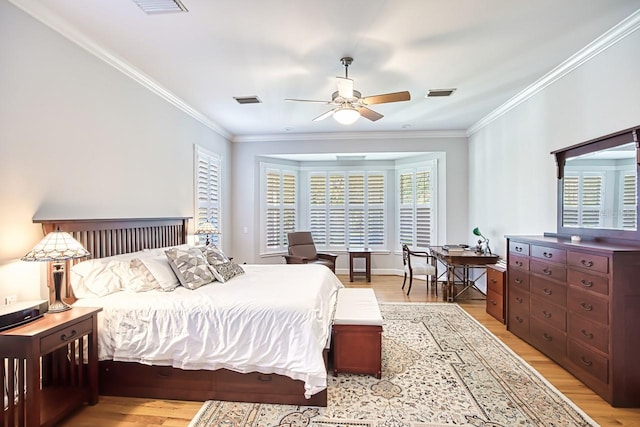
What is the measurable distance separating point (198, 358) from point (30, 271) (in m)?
1.45

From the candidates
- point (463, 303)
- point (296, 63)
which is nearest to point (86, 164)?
point (296, 63)

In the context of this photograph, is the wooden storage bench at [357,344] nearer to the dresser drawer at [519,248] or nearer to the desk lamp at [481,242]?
the dresser drawer at [519,248]

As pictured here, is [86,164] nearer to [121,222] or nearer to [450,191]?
[121,222]

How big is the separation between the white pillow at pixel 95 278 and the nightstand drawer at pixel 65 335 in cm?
43

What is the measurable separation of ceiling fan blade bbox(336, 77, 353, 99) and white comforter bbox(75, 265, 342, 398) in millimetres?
1937

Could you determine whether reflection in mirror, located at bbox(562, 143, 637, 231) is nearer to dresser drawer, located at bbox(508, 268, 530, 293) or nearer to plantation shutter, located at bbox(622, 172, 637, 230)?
plantation shutter, located at bbox(622, 172, 637, 230)

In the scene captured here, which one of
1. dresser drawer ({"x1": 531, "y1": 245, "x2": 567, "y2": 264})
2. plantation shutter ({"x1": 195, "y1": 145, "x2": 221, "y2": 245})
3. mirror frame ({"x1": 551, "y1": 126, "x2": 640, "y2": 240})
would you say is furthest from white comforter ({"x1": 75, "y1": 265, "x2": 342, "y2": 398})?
mirror frame ({"x1": 551, "y1": 126, "x2": 640, "y2": 240})

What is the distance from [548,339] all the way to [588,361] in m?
0.51

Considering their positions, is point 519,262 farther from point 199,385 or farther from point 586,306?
point 199,385

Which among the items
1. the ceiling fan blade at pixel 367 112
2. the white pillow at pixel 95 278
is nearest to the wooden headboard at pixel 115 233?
the white pillow at pixel 95 278

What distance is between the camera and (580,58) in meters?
3.20

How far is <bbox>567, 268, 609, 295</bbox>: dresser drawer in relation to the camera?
2.39 m

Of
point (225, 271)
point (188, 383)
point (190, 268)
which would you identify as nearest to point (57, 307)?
point (190, 268)

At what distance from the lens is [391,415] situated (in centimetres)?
227
